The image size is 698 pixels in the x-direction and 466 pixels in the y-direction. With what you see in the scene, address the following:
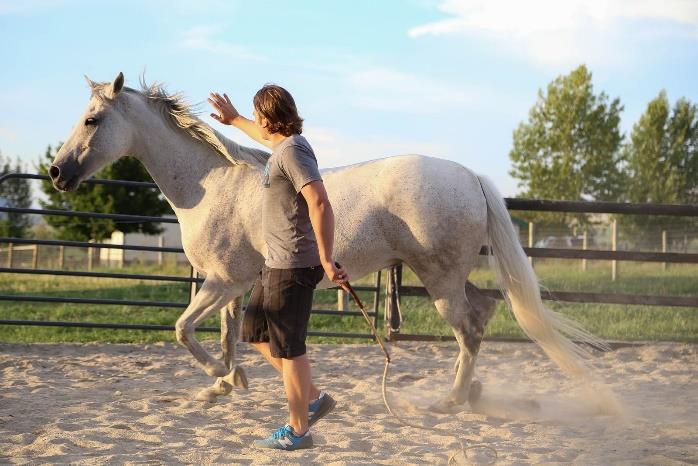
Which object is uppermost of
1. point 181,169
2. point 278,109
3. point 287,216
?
point 278,109

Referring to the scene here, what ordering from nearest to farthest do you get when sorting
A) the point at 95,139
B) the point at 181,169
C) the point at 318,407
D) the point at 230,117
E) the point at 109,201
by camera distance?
the point at 318,407
the point at 230,117
the point at 95,139
the point at 181,169
the point at 109,201

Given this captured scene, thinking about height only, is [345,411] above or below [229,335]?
below

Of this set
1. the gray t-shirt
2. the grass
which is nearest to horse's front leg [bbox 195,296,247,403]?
the gray t-shirt

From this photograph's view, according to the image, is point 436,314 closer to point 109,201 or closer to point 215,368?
point 215,368

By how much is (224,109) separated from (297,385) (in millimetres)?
1631

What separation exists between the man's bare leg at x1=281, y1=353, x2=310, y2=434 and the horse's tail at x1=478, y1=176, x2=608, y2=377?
186 cm

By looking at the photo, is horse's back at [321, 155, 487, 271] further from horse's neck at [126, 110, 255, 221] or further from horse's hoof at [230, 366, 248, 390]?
horse's hoof at [230, 366, 248, 390]

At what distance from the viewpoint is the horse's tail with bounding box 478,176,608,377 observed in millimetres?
4613

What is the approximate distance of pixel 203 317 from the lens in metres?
4.32

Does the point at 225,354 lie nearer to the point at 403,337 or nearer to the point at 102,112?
the point at 102,112

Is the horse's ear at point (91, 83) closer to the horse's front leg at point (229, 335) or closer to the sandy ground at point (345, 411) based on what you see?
the horse's front leg at point (229, 335)

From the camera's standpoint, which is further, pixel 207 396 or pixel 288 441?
pixel 207 396

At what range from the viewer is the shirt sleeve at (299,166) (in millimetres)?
3049

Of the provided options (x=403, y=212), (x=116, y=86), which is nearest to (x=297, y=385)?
(x=403, y=212)
